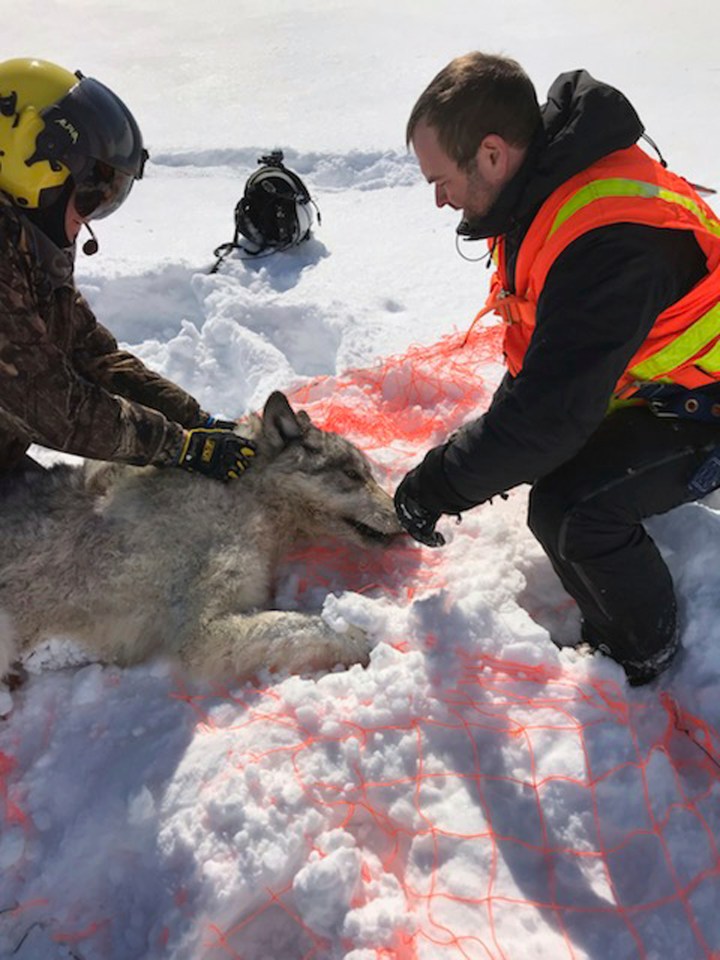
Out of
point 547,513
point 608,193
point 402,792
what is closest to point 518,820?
point 402,792

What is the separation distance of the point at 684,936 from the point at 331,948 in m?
1.27

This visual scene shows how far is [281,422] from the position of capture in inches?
173

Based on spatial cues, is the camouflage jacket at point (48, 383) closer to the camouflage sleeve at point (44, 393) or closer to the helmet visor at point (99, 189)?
the camouflage sleeve at point (44, 393)

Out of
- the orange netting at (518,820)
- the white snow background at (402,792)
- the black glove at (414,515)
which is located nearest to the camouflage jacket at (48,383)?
the white snow background at (402,792)

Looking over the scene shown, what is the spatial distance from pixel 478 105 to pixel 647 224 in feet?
2.64

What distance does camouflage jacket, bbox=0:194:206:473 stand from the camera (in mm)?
3439

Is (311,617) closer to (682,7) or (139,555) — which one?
(139,555)

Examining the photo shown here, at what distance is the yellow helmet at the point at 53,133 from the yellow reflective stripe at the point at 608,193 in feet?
7.30

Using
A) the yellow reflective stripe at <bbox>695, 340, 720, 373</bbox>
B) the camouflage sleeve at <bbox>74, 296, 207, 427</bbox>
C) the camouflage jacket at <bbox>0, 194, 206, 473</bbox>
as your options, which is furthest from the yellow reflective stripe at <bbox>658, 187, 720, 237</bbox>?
the camouflage sleeve at <bbox>74, 296, 207, 427</bbox>

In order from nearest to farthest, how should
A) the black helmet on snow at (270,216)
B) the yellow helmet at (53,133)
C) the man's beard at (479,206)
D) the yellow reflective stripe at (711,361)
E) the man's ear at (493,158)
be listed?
the man's ear at (493,158) → the man's beard at (479,206) → the yellow reflective stripe at (711,361) → the yellow helmet at (53,133) → the black helmet on snow at (270,216)

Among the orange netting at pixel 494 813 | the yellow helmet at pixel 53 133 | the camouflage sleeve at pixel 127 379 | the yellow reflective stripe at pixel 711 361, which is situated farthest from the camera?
the camouflage sleeve at pixel 127 379

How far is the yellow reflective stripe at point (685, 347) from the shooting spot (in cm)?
304

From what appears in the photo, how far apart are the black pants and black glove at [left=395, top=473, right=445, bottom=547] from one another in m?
0.55

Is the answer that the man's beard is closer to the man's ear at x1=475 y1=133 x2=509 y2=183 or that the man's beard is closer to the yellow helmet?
the man's ear at x1=475 y1=133 x2=509 y2=183
